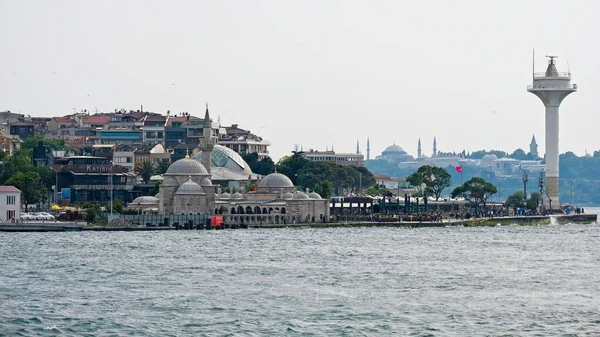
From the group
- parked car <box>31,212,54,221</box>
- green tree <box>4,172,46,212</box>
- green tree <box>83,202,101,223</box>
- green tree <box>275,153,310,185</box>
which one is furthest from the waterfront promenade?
green tree <box>275,153,310,185</box>

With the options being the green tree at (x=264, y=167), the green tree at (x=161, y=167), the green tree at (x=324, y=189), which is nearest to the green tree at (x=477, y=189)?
the green tree at (x=324, y=189)

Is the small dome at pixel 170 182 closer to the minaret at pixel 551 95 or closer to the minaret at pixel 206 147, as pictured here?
the minaret at pixel 206 147

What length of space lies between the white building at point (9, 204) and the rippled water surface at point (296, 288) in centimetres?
2045

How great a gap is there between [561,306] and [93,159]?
91.9 meters

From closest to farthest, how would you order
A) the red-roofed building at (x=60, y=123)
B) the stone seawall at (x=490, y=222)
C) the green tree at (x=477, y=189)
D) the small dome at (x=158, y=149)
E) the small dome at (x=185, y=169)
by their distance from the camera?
the stone seawall at (x=490, y=222), the small dome at (x=185, y=169), the green tree at (x=477, y=189), the small dome at (x=158, y=149), the red-roofed building at (x=60, y=123)

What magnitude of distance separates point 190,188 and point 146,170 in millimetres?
32859

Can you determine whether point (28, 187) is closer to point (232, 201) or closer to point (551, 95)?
point (232, 201)

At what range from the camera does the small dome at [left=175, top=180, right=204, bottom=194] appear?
107125mm

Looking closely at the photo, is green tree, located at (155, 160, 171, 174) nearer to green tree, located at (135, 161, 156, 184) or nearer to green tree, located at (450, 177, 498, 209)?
green tree, located at (135, 161, 156, 184)

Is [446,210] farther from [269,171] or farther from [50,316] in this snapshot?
[50,316]

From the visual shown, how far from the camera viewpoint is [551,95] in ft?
439

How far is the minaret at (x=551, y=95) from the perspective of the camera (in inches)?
5251

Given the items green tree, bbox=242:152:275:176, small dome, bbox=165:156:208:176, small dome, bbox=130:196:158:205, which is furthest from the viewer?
green tree, bbox=242:152:275:176

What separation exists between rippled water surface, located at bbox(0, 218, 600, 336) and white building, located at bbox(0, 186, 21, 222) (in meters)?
20.5
